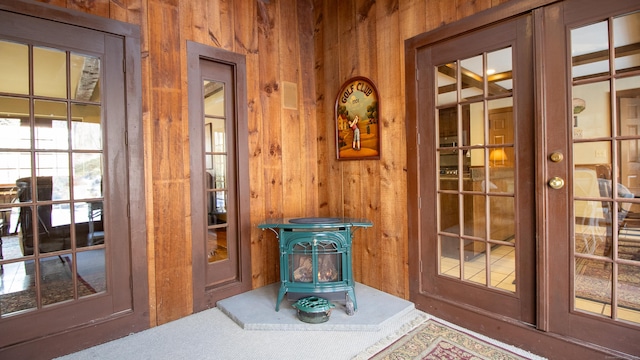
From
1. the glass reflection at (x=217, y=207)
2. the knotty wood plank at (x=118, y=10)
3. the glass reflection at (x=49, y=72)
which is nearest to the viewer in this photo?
the glass reflection at (x=49, y=72)

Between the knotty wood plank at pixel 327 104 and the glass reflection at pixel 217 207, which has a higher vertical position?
the knotty wood plank at pixel 327 104

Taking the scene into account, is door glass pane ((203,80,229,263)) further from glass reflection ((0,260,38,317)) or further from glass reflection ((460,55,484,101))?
glass reflection ((460,55,484,101))

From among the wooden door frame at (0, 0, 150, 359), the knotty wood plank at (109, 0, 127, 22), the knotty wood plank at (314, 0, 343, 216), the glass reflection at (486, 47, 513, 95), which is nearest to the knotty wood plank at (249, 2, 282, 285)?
the knotty wood plank at (314, 0, 343, 216)

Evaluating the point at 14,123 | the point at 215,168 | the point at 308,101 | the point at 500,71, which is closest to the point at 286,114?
the point at 308,101

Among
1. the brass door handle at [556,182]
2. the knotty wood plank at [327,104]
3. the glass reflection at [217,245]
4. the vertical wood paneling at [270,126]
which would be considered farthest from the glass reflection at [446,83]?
the glass reflection at [217,245]

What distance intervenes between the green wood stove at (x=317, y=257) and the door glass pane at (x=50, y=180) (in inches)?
48.9

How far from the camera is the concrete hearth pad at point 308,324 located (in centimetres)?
228

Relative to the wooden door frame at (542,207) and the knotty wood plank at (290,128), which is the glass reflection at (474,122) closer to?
the wooden door frame at (542,207)

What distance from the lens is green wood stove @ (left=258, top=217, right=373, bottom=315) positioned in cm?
240

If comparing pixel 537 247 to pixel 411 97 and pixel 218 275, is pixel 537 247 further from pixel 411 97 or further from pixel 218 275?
pixel 218 275

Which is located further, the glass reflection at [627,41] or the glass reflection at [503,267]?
the glass reflection at [503,267]

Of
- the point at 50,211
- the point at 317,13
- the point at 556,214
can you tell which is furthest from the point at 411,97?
the point at 50,211

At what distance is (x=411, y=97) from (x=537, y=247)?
4.59 feet

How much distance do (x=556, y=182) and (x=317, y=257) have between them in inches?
64.9
